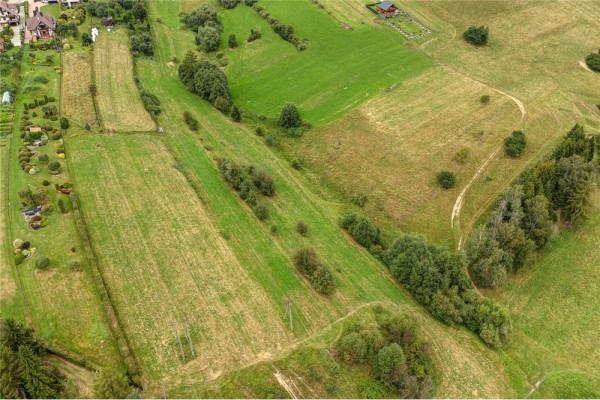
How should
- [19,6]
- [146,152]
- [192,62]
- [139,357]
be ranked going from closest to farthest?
[139,357] → [146,152] → [192,62] → [19,6]

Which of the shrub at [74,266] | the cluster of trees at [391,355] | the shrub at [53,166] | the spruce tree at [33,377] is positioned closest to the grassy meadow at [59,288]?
the shrub at [74,266]

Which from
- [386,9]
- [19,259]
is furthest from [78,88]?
[386,9]

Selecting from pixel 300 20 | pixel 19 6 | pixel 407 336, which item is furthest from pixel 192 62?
pixel 407 336

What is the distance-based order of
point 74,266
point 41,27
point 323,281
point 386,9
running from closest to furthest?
point 74,266
point 323,281
point 41,27
point 386,9

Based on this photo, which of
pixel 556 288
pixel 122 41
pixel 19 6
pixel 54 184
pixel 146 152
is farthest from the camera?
pixel 19 6

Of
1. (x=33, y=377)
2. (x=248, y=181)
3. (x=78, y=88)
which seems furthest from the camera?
(x=78, y=88)

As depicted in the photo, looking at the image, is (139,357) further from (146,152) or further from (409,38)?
(409,38)

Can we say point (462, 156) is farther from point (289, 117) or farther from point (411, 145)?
point (289, 117)
